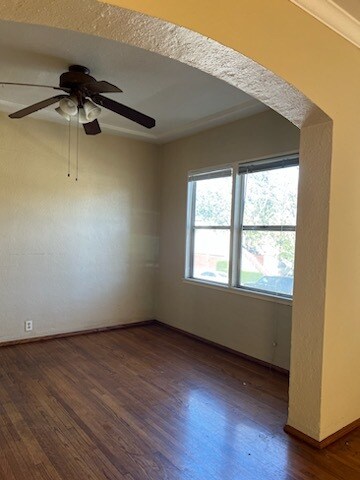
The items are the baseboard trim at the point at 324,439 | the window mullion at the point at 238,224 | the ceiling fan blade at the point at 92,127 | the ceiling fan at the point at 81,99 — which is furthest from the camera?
the window mullion at the point at 238,224

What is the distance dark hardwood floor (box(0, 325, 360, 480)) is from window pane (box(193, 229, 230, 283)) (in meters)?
0.95

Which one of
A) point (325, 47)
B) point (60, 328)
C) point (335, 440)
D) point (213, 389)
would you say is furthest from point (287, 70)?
point (60, 328)

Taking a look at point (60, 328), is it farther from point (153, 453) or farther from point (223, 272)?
point (153, 453)

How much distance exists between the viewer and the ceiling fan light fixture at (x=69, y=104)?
2592mm

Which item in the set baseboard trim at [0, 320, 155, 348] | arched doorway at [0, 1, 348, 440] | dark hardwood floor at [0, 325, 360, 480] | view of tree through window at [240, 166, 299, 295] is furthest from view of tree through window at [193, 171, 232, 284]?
arched doorway at [0, 1, 348, 440]

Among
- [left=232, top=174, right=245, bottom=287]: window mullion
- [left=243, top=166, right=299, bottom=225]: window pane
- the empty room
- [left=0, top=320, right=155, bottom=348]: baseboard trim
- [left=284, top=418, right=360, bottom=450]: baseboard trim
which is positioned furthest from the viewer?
[left=0, top=320, right=155, bottom=348]: baseboard trim

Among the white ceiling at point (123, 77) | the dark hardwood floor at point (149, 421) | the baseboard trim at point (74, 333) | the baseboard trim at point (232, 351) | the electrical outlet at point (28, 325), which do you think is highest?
the white ceiling at point (123, 77)

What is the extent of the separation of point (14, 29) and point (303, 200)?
2.23m

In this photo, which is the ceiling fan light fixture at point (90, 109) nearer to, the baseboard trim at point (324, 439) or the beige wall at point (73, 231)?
the beige wall at point (73, 231)

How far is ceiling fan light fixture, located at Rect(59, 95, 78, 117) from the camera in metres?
2.59

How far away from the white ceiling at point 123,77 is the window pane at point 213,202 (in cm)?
70

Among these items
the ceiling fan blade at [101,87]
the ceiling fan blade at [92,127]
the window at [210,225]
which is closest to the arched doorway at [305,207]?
the ceiling fan blade at [101,87]

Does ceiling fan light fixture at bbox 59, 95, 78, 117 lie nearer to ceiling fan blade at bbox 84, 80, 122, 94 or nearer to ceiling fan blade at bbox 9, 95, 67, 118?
ceiling fan blade at bbox 9, 95, 67, 118

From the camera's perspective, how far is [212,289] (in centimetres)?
413
